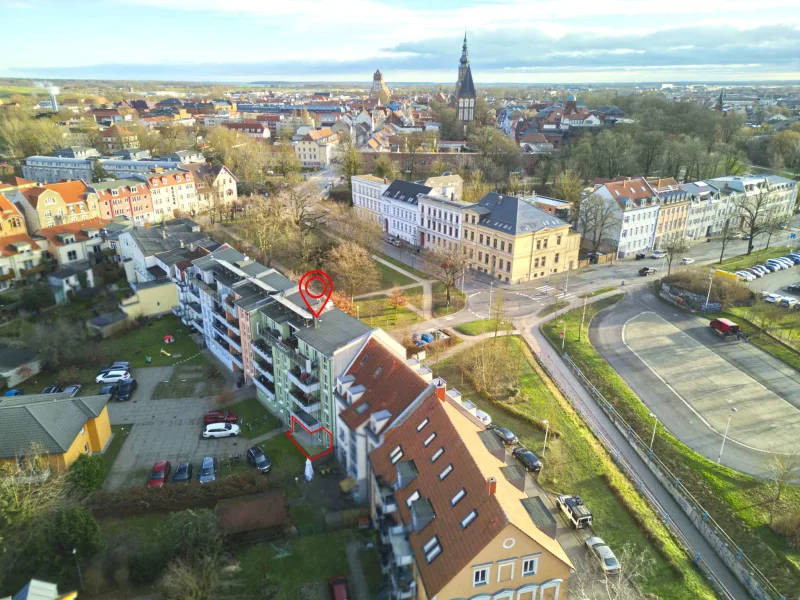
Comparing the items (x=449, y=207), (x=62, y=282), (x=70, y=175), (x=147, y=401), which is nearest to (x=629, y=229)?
(x=449, y=207)

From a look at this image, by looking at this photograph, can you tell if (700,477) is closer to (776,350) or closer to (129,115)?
(776,350)

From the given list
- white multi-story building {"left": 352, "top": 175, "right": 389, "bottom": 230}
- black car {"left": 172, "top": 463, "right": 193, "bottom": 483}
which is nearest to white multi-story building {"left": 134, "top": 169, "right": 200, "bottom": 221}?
white multi-story building {"left": 352, "top": 175, "right": 389, "bottom": 230}

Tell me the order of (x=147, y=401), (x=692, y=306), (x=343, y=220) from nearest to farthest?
(x=147, y=401) → (x=692, y=306) → (x=343, y=220)

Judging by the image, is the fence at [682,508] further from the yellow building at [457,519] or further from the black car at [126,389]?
the black car at [126,389]

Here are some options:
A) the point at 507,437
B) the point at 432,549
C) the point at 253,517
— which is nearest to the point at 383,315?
the point at 507,437

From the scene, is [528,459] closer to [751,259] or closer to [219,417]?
[219,417]

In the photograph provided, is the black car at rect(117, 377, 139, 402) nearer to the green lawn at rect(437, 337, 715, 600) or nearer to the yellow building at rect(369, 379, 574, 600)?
the yellow building at rect(369, 379, 574, 600)

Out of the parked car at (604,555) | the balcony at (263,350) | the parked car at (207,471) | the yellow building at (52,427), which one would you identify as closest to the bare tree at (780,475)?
the parked car at (604,555)
